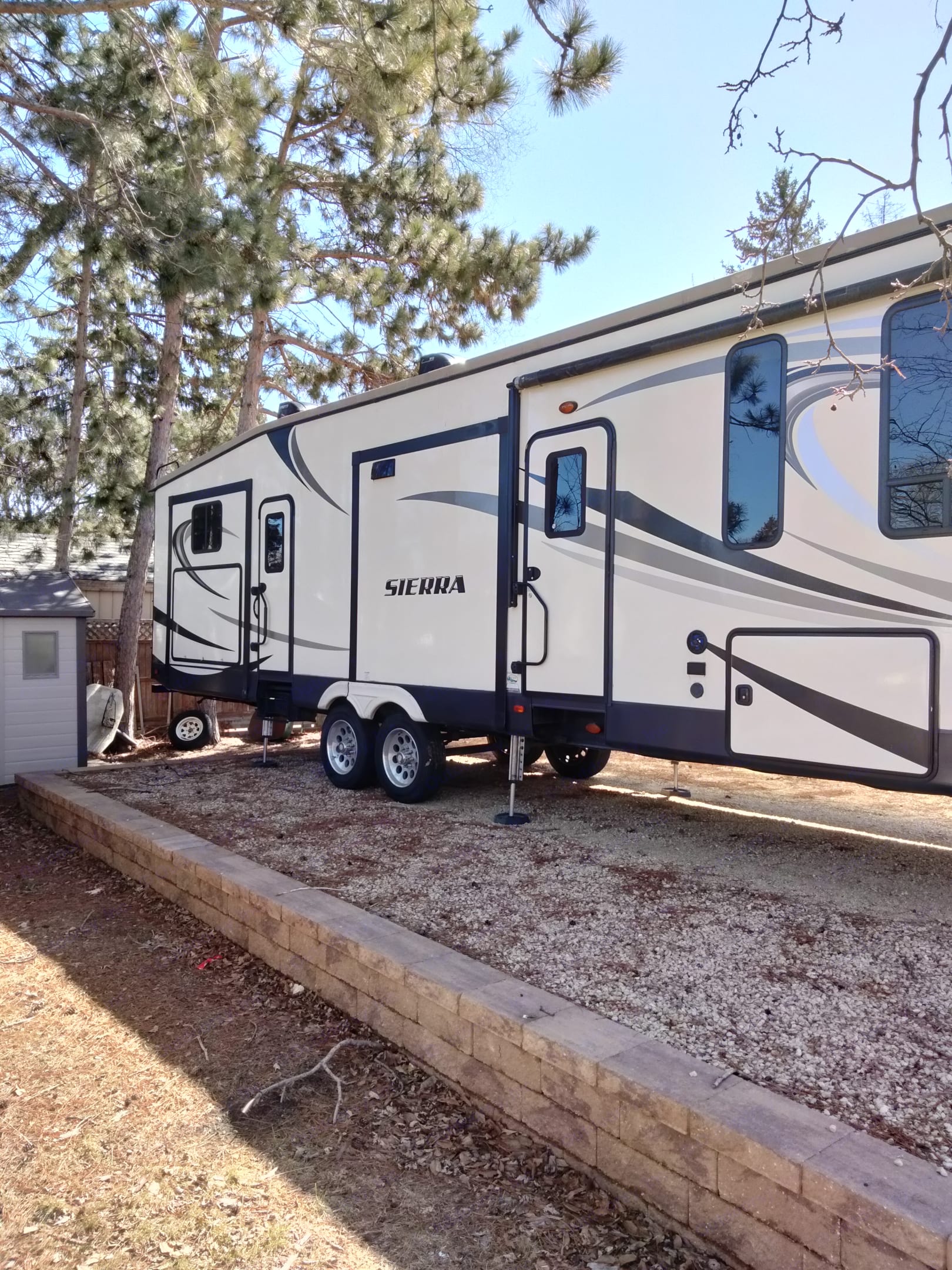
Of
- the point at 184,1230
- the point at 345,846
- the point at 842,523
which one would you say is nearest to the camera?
the point at 184,1230

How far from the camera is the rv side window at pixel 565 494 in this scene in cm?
586

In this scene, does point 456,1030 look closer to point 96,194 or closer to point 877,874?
point 877,874

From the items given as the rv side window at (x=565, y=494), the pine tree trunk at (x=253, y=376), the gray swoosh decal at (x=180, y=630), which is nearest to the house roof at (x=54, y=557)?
the gray swoosh decal at (x=180, y=630)

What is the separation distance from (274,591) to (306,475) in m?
1.13

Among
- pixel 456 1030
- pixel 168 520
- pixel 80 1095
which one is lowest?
pixel 80 1095

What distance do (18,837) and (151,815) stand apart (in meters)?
1.49

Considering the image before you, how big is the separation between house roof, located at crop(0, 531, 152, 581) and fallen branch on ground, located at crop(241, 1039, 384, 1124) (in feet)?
34.6

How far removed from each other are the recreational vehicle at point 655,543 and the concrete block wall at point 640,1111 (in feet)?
6.93

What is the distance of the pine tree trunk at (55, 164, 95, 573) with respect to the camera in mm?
11430

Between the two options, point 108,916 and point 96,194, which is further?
point 96,194

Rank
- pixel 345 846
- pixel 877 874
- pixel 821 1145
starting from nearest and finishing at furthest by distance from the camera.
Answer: pixel 821 1145
pixel 877 874
pixel 345 846

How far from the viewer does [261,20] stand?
7.69m

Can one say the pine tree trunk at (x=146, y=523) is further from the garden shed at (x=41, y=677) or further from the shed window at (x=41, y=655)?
the shed window at (x=41, y=655)

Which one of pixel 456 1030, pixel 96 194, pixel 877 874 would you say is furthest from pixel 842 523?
pixel 96 194
